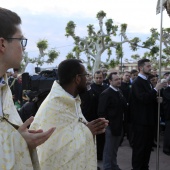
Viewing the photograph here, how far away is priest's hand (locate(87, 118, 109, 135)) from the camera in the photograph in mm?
2492

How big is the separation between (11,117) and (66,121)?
1148 mm

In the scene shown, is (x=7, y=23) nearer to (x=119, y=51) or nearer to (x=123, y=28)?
(x=123, y=28)

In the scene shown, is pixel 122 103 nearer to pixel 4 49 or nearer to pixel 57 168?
pixel 57 168

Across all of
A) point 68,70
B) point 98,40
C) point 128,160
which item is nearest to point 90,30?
point 98,40

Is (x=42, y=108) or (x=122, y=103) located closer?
(x=42, y=108)

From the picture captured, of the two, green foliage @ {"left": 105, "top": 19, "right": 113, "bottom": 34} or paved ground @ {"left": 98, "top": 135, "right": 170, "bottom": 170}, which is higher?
green foliage @ {"left": 105, "top": 19, "right": 113, "bottom": 34}

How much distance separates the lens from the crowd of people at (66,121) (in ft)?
4.78

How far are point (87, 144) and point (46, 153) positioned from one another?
0.35 metres

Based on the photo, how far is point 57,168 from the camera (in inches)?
98.6

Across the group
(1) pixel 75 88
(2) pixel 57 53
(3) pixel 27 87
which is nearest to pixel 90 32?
(2) pixel 57 53

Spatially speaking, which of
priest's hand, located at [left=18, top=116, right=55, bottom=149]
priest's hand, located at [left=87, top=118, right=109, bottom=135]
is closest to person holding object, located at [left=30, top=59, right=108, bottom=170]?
priest's hand, located at [left=87, top=118, right=109, bottom=135]

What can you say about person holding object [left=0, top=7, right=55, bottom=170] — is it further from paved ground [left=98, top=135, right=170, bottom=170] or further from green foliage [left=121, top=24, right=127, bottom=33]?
green foliage [left=121, top=24, right=127, bottom=33]

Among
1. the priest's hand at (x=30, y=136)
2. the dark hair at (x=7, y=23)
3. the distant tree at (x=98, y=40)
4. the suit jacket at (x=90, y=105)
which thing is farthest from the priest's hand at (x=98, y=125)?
the distant tree at (x=98, y=40)

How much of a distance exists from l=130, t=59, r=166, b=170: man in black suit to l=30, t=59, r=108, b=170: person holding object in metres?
2.60
